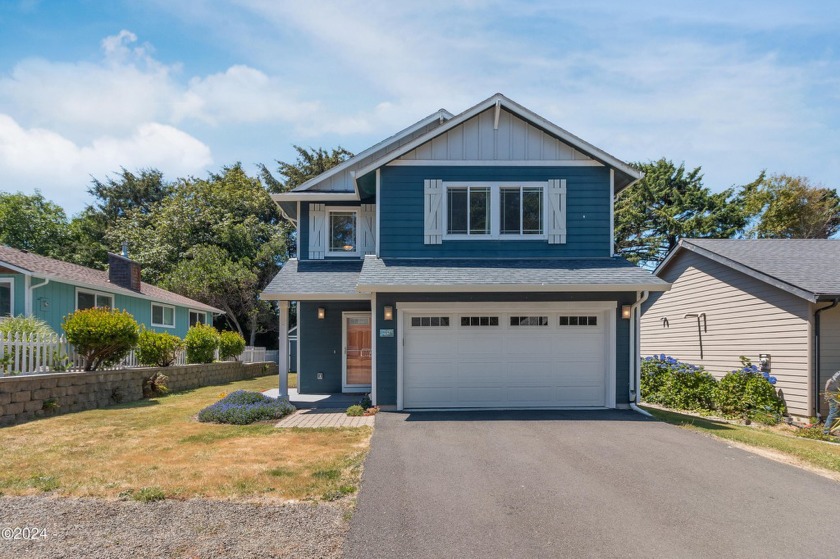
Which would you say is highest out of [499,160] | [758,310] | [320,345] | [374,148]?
[374,148]

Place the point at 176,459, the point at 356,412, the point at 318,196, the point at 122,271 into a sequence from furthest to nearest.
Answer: the point at 122,271
the point at 318,196
the point at 356,412
the point at 176,459

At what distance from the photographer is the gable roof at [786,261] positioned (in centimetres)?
1127

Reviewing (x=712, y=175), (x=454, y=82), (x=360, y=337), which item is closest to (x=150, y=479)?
(x=360, y=337)

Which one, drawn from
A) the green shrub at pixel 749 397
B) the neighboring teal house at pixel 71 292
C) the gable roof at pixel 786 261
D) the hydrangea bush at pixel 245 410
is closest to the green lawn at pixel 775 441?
the green shrub at pixel 749 397

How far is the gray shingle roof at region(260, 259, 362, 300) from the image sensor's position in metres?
11.5

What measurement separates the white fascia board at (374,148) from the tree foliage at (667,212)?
20.3m

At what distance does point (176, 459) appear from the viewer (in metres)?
7.03

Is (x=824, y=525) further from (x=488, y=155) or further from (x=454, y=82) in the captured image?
(x=454, y=82)

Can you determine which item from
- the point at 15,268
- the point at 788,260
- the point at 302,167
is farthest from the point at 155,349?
the point at 302,167

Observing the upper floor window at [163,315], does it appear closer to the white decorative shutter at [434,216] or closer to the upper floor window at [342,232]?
the upper floor window at [342,232]

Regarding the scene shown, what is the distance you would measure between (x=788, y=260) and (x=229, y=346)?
1950 centimetres

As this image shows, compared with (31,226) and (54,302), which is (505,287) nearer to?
(54,302)

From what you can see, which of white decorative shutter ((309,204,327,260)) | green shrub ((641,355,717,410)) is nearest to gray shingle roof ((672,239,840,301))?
green shrub ((641,355,717,410))

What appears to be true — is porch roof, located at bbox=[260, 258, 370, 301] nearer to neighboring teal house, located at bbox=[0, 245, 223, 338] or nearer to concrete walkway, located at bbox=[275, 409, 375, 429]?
concrete walkway, located at bbox=[275, 409, 375, 429]
